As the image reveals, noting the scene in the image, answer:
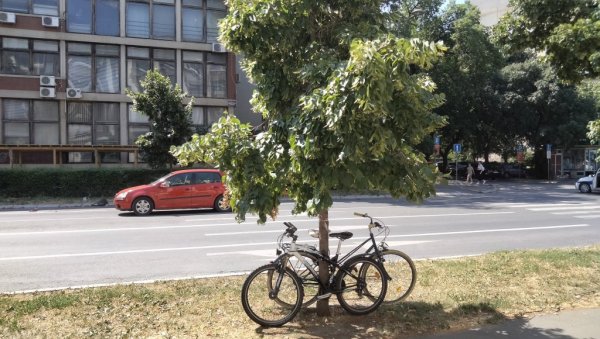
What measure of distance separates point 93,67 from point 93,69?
0.11 meters

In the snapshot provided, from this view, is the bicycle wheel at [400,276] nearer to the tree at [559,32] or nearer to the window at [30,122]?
the tree at [559,32]

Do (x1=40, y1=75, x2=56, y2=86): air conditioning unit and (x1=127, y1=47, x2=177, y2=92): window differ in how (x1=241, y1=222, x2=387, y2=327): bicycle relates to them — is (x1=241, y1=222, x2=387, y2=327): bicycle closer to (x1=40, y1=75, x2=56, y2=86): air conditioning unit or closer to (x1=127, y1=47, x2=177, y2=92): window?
(x1=40, y1=75, x2=56, y2=86): air conditioning unit

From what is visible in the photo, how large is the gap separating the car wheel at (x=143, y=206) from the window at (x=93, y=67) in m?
12.7

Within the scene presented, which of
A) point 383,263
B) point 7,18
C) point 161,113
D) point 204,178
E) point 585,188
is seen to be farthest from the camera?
point 585,188

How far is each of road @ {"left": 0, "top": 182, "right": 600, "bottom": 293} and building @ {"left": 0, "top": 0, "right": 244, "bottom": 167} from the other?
379 inches

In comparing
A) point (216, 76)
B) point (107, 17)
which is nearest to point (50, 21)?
point (107, 17)

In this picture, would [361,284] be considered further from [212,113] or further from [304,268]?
[212,113]

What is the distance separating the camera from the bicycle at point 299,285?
16.8 ft

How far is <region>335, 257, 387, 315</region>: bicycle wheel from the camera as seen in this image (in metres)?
5.39

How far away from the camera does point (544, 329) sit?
4980 millimetres

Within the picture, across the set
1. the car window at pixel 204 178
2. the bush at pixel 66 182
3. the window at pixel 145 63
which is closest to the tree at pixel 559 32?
the car window at pixel 204 178

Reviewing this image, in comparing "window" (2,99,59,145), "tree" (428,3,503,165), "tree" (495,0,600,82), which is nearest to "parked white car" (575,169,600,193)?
"tree" (428,3,503,165)

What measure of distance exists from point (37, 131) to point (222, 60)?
1064 cm

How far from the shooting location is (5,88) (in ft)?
86.1
